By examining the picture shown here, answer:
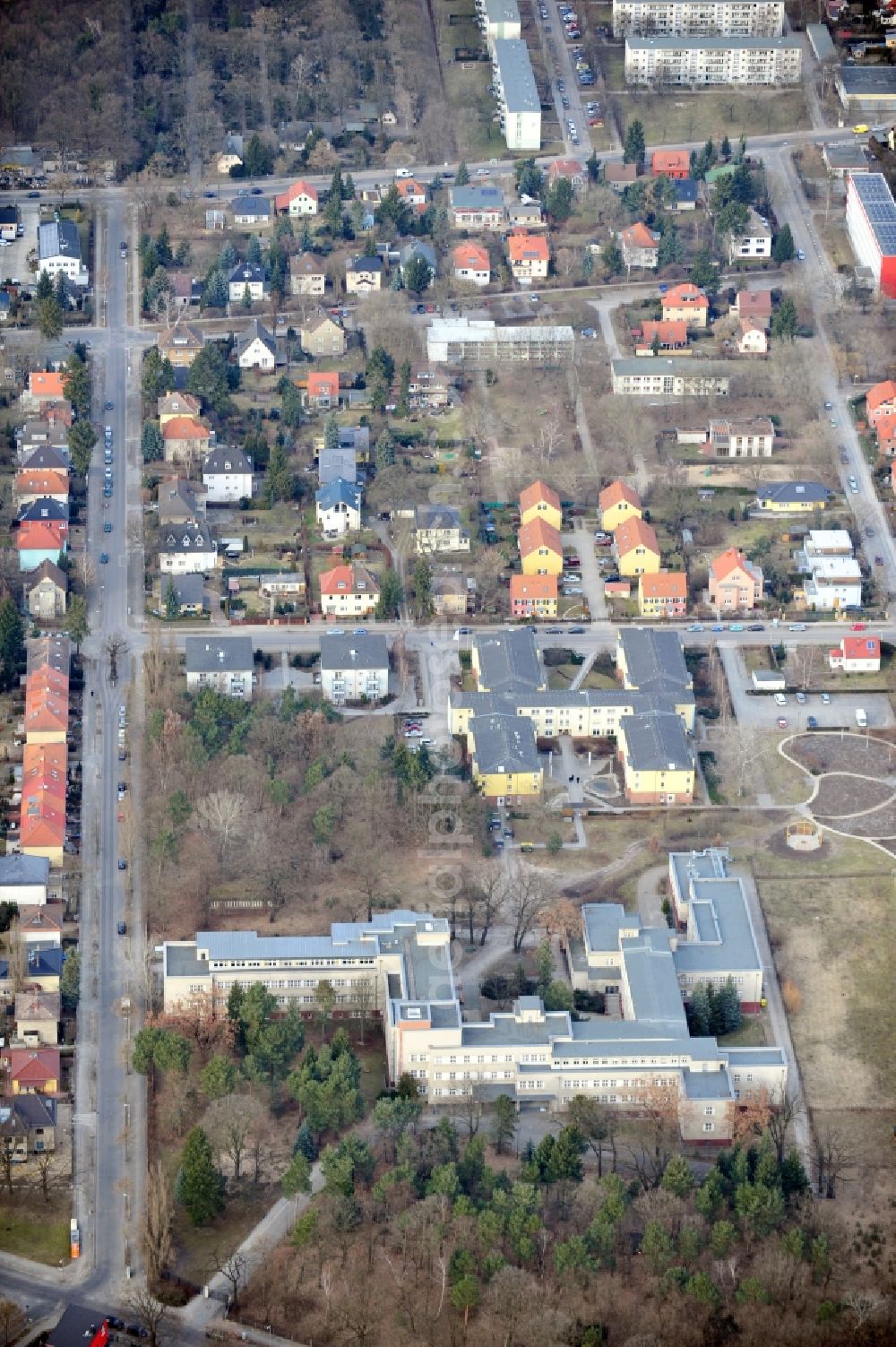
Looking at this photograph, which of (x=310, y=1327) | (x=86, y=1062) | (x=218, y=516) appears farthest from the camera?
(x=218, y=516)

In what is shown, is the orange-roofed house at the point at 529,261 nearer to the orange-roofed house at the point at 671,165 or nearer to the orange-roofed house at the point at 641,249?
the orange-roofed house at the point at 641,249

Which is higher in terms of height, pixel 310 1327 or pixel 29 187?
pixel 29 187

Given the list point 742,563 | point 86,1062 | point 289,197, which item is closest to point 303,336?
point 289,197

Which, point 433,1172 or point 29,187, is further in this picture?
point 29,187

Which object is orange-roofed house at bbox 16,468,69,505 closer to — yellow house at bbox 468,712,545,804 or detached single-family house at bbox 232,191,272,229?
yellow house at bbox 468,712,545,804

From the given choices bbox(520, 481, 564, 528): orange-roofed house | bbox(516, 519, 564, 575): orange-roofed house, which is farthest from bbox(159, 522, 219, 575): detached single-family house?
bbox(520, 481, 564, 528): orange-roofed house

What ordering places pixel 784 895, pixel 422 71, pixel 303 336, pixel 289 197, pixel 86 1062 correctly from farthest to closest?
1. pixel 422 71
2. pixel 289 197
3. pixel 303 336
4. pixel 784 895
5. pixel 86 1062

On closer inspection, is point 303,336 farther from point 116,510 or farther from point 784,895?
point 784,895

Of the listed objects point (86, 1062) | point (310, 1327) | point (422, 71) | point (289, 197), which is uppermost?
point (422, 71)

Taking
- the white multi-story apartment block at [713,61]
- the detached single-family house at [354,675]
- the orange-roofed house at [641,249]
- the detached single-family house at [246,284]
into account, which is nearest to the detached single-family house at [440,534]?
the detached single-family house at [354,675]
